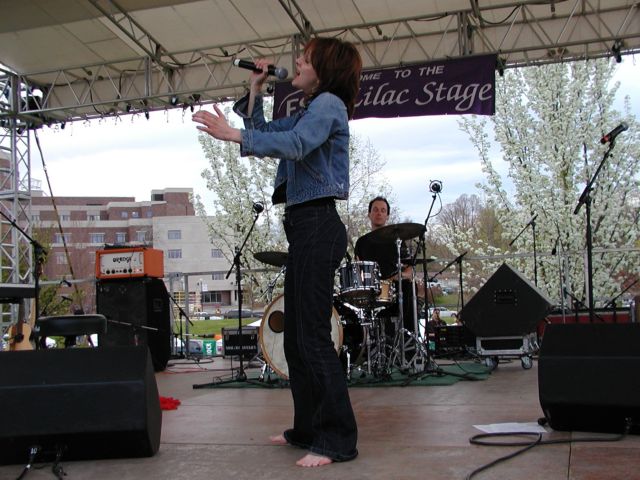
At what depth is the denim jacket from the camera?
2475 millimetres

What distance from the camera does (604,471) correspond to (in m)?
2.28

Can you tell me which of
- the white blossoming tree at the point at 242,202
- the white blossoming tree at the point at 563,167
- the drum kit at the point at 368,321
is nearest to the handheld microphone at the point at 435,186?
the drum kit at the point at 368,321

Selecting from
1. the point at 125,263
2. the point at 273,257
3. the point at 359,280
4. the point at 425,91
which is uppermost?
the point at 425,91

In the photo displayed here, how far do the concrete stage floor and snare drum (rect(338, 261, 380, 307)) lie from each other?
40.8 inches

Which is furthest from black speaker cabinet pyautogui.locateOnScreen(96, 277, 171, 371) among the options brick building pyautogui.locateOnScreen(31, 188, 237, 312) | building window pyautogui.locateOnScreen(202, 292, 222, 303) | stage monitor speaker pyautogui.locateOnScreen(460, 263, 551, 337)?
building window pyautogui.locateOnScreen(202, 292, 222, 303)

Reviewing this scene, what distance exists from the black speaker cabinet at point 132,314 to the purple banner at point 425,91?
2819mm

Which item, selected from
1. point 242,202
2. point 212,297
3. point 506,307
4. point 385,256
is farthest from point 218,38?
point 212,297

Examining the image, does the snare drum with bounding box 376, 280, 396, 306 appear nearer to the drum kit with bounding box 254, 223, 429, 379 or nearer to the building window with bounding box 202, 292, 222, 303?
the drum kit with bounding box 254, 223, 429, 379

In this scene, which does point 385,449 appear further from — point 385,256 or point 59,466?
point 385,256

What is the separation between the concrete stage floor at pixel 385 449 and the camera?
2393mm

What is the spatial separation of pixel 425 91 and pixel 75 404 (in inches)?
252

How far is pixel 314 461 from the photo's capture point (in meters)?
2.56

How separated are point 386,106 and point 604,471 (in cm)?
636

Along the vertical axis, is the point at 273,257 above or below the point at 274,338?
above
